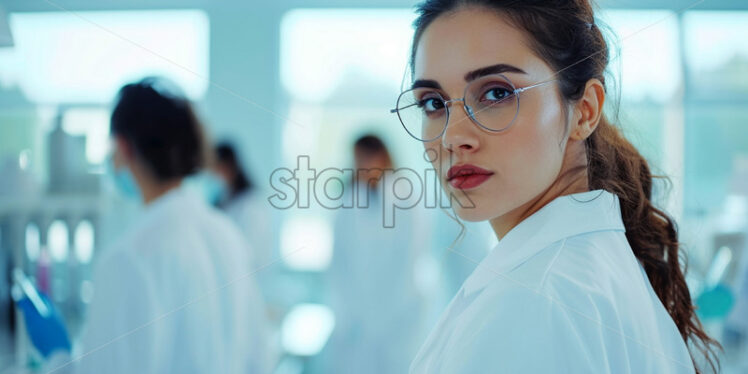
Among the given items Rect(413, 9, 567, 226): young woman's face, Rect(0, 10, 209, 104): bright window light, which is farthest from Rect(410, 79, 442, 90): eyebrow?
Rect(0, 10, 209, 104): bright window light

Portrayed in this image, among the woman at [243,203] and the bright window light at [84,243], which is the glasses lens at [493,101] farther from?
the woman at [243,203]

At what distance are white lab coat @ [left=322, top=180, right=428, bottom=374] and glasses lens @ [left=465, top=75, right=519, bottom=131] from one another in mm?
1008

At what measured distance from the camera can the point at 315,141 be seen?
1146 mm

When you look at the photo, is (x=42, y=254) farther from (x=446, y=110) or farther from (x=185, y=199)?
(x=446, y=110)

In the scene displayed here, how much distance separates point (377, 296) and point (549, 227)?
3.52 feet

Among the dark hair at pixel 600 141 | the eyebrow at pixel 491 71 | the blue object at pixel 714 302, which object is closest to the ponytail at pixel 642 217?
the dark hair at pixel 600 141

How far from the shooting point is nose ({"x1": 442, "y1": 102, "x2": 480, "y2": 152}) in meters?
0.34

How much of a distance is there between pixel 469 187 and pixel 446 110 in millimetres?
61

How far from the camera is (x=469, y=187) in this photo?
35cm

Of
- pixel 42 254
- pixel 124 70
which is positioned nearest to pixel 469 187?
pixel 42 254

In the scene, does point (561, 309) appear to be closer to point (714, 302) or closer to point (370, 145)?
point (714, 302)

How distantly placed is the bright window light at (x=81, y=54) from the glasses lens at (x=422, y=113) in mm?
666

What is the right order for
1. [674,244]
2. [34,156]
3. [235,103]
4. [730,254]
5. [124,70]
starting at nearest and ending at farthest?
[674,244]
[34,156]
[730,254]
[124,70]
[235,103]

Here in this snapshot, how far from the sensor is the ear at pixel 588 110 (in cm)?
36
